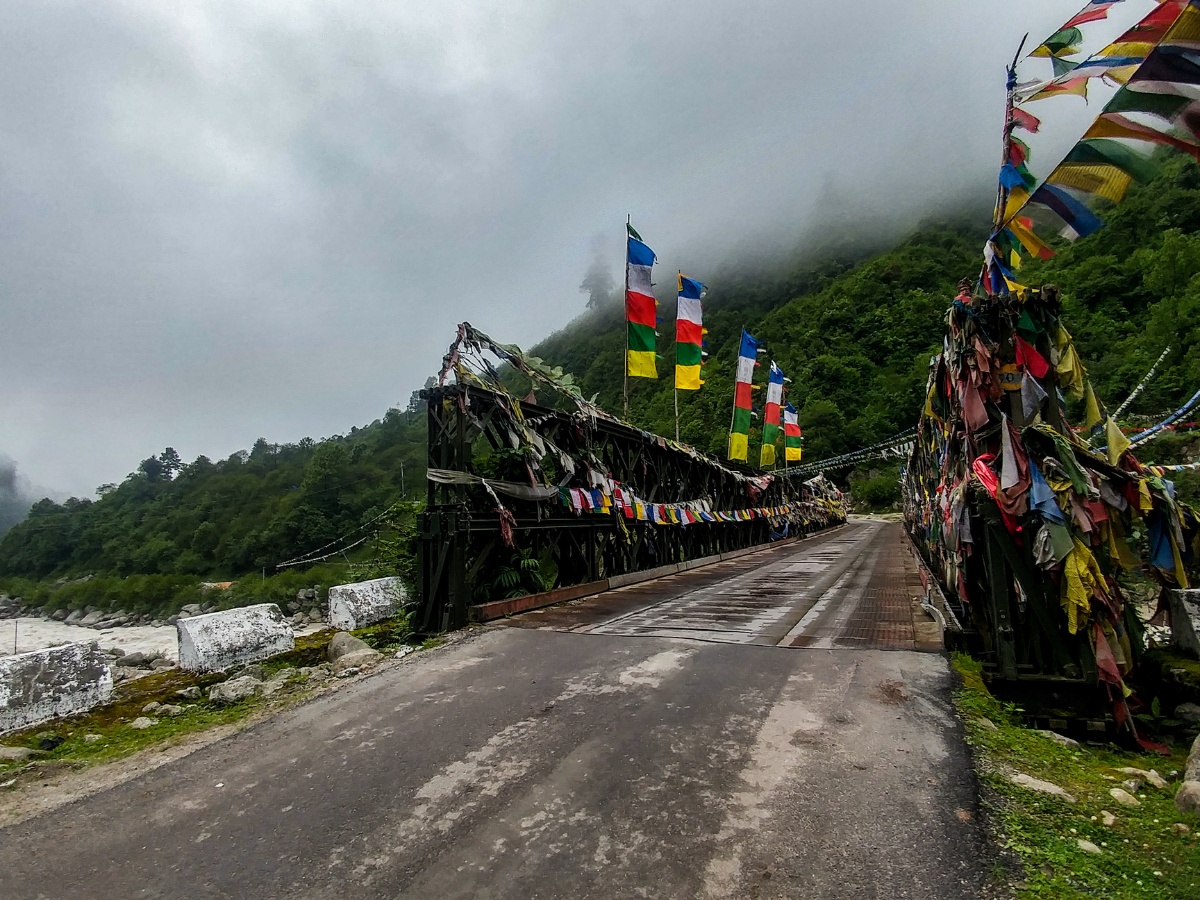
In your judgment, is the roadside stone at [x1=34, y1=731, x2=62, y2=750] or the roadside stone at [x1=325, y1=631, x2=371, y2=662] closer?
the roadside stone at [x1=34, y1=731, x2=62, y2=750]

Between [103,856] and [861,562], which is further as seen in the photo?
[861,562]

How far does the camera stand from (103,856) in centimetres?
276

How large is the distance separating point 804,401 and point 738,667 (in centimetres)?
7921

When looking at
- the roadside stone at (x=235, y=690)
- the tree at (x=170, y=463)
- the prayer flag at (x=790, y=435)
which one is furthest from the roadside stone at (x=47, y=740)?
the tree at (x=170, y=463)

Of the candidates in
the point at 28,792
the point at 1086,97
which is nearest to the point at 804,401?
the point at 1086,97

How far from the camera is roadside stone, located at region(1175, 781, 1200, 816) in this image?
294cm

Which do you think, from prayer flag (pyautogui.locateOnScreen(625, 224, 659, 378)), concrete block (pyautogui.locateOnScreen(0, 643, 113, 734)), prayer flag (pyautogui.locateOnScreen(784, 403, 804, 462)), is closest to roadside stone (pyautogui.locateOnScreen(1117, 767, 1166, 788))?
concrete block (pyautogui.locateOnScreen(0, 643, 113, 734))

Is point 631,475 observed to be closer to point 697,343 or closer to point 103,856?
point 697,343

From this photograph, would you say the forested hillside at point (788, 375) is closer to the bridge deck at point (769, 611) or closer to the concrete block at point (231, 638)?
the bridge deck at point (769, 611)

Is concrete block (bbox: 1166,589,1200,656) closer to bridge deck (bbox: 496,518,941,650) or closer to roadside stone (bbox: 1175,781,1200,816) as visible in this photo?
bridge deck (bbox: 496,518,941,650)

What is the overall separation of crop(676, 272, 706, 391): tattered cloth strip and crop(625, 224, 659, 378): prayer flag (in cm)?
274

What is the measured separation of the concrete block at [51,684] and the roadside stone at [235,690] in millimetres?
811

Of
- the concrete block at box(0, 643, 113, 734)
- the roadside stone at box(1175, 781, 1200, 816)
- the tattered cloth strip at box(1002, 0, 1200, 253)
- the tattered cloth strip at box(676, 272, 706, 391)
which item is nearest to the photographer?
the roadside stone at box(1175, 781, 1200, 816)

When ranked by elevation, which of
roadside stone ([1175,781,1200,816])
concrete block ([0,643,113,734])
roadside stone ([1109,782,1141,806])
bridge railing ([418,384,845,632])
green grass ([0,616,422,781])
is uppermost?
bridge railing ([418,384,845,632])
